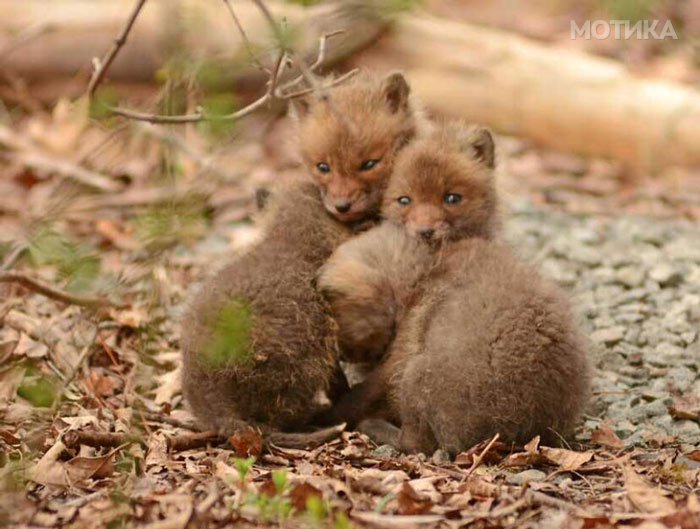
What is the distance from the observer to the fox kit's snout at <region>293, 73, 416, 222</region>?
20.5 feet

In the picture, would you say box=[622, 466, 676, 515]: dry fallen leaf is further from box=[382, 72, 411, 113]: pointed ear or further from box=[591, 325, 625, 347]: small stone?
box=[382, 72, 411, 113]: pointed ear

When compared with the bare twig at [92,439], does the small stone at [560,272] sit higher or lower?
lower

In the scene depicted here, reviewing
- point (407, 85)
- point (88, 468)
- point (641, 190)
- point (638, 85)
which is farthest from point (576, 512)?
point (638, 85)

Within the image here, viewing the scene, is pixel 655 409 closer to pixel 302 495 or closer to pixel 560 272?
pixel 560 272

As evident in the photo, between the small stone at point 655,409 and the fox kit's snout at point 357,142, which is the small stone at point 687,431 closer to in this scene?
the small stone at point 655,409

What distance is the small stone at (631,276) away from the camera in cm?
812

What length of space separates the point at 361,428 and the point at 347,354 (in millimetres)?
426

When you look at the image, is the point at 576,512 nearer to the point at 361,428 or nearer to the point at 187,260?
the point at 361,428

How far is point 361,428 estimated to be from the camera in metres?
5.94

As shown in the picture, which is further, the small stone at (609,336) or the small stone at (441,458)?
→ the small stone at (609,336)

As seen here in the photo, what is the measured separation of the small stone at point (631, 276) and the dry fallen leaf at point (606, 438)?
2.47 metres

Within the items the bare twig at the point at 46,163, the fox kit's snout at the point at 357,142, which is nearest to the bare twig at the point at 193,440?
the fox kit's snout at the point at 357,142

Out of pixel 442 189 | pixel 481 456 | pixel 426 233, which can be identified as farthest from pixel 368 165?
pixel 481 456

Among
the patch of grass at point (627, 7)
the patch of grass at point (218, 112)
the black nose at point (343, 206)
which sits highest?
the patch of grass at point (627, 7)
